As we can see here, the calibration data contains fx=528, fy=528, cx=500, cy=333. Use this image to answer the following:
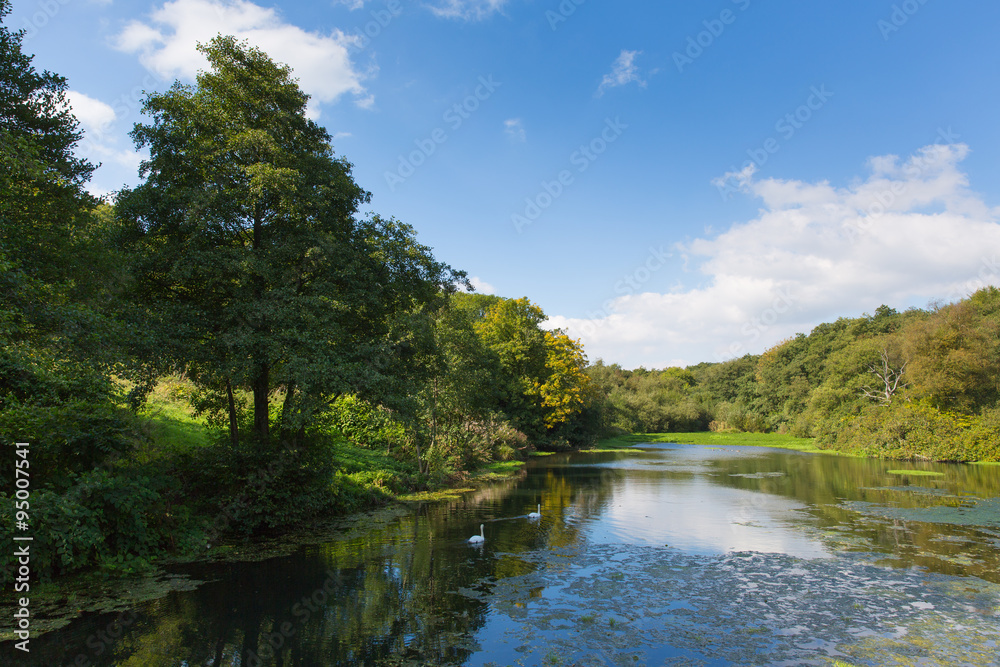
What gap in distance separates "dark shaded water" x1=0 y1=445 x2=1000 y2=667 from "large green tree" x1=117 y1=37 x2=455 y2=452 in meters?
4.71

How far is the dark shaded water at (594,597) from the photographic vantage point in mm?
7453

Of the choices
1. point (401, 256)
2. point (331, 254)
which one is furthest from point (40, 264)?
point (401, 256)

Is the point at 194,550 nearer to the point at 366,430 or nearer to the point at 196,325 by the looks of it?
the point at 196,325

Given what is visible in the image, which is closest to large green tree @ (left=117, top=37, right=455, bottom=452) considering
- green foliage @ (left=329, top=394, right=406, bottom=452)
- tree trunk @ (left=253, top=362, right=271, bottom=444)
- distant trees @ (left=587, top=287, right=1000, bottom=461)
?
tree trunk @ (left=253, top=362, right=271, bottom=444)

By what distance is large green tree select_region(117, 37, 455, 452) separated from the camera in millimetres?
13109

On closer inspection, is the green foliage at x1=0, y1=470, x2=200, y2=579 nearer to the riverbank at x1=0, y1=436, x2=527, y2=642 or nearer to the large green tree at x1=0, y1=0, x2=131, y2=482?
the riverbank at x1=0, y1=436, x2=527, y2=642

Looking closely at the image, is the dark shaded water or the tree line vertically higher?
the tree line

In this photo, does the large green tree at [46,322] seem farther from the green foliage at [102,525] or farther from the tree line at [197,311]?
the green foliage at [102,525]

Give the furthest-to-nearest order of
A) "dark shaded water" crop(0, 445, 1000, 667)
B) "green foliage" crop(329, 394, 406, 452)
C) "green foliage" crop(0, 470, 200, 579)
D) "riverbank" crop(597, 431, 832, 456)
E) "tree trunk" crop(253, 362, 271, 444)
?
"riverbank" crop(597, 431, 832, 456) → "green foliage" crop(329, 394, 406, 452) → "tree trunk" crop(253, 362, 271, 444) → "green foliage" crop(0, 470, 200, 579) → "dark shaded water" crop(0, 445, 1000, 667)

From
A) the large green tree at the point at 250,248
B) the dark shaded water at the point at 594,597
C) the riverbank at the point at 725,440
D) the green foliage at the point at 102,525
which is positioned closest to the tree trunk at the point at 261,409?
the large green tree at the point at 250,248

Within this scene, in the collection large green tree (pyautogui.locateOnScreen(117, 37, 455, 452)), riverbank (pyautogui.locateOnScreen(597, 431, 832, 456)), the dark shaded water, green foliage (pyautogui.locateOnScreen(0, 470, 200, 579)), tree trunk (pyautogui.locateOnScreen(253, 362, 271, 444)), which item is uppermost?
large green tree (pyautogui.locateOnScreen(117, 37, 455, 452))

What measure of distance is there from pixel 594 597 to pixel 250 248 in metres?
12.0

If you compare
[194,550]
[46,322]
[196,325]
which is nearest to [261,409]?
[196,325]

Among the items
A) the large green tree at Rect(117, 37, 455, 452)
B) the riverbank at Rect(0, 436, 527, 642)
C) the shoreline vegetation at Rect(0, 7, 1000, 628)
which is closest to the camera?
the riverbank at Rect(0, 436, 527, 642)
